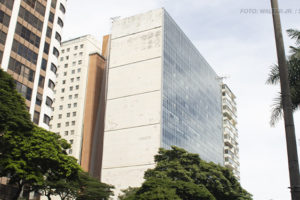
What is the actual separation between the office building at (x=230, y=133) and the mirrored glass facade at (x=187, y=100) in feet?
20.1

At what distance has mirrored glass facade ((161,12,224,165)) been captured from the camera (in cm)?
9781

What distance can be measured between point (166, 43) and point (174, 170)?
5692cm

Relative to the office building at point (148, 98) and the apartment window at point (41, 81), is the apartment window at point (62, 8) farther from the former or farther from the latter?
the office building at point (148, 98)

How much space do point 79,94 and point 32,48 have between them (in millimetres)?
62937

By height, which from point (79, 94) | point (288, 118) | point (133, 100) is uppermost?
point (79, 94)

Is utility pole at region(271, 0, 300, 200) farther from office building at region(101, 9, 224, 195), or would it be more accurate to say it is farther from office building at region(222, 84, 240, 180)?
office building at region(222, 84, 240, 180)

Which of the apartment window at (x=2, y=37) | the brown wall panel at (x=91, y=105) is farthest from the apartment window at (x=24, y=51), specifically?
the brown wall panel at (x=91, y=105)

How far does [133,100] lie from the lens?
101 m

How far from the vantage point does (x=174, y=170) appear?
50.8 metres

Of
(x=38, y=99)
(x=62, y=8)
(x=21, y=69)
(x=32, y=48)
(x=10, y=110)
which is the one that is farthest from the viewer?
(x=62, y=8)

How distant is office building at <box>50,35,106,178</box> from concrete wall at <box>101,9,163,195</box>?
13.0 metres

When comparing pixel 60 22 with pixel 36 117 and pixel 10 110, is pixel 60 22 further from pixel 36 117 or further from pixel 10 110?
pixel 10 110

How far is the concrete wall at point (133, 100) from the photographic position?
94.1m

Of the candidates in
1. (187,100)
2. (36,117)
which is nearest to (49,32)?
(36,117)
